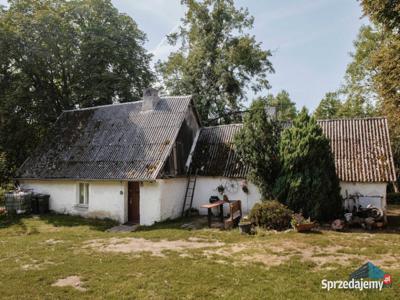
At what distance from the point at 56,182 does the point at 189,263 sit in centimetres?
1233

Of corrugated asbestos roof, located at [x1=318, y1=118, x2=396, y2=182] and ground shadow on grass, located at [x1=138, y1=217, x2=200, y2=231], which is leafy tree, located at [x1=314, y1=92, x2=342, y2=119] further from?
ground shadow on grass, located at [x1=138, y1=217, x2=200, y2=231]

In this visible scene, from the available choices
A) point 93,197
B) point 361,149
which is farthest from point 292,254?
point 93,197

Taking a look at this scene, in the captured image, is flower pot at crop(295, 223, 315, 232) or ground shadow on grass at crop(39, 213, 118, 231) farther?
ground shadow on grass at crop(39, 213, 118, 231)

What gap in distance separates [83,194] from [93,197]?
1.13 meters

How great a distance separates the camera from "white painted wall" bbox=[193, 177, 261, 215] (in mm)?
15859

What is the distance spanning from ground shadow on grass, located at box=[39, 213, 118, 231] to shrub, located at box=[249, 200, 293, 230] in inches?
278

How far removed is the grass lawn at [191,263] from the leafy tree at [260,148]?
3.33m

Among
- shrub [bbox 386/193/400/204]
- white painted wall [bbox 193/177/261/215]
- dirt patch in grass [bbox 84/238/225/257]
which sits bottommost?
shrub [bbox 386/193/400/204]

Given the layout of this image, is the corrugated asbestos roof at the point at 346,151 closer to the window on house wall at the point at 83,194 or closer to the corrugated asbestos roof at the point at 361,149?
the corrugated asbestos roof at the point at 361,149

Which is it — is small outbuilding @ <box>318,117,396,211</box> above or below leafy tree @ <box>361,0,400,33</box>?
below

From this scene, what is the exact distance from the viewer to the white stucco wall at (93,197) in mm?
15562

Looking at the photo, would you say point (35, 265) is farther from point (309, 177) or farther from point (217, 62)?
point (217, 62)

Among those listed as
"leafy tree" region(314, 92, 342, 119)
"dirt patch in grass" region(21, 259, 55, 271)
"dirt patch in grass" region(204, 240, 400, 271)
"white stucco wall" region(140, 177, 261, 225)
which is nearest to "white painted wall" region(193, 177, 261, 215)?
"white stucco wall" region(140, 177, 261, 225)

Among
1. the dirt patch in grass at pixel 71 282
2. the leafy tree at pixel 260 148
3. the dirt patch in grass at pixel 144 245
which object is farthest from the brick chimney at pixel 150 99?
the dirt patch in grass at pixel 71 282
